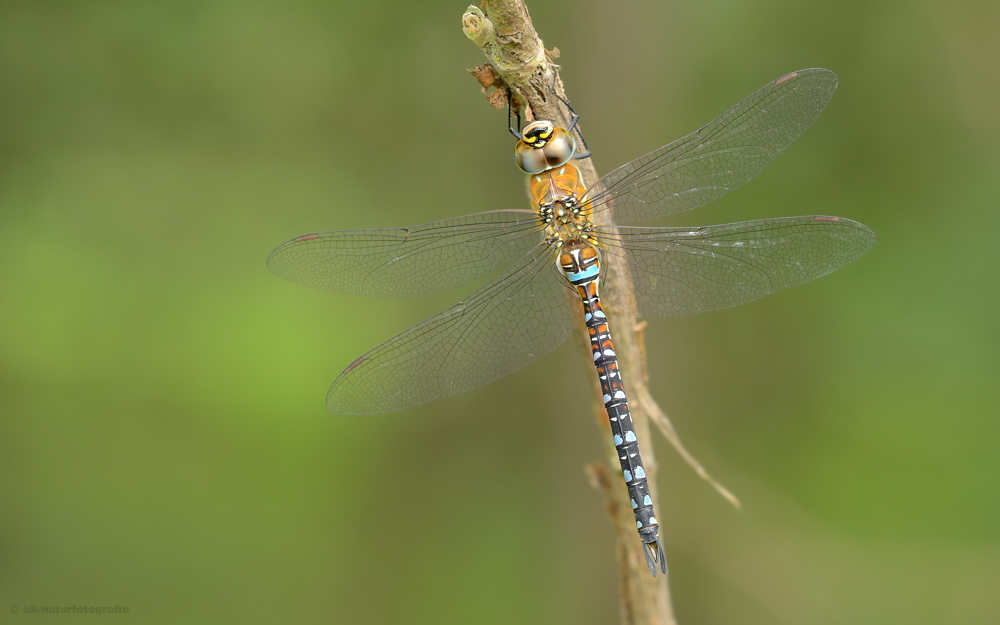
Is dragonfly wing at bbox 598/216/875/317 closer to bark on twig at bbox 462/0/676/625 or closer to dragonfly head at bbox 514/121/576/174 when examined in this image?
bark on twig at bbox 462/0/676/625

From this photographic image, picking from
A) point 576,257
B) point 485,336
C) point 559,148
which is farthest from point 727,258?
point 485,336

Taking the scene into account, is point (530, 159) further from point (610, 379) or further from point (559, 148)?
point (610, 379)

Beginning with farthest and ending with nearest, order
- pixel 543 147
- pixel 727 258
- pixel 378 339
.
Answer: pixel 378 339 < pixel 727 258 < pixel 543 147

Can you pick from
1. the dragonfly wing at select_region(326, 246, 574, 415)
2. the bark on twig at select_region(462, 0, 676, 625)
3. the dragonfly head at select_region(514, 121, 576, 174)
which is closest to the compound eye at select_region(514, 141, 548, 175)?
the dragonfly head at select_region(514, 121, 576, 174)

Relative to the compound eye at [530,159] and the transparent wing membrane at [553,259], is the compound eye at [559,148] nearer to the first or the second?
the compound eye at [530,159]

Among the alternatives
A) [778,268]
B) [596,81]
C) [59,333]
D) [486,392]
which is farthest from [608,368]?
[59,333]

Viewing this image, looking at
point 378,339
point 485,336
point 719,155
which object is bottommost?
point 485,336

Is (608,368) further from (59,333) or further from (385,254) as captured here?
(59,333)
